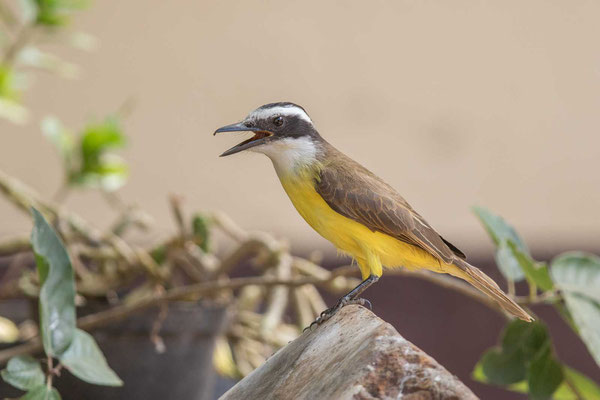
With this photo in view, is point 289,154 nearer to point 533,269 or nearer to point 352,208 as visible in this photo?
point 352,208

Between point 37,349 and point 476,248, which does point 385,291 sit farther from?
point 37,349

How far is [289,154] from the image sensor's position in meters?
0.92

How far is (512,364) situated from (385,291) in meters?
1.34

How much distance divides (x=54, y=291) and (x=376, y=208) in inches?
12.8

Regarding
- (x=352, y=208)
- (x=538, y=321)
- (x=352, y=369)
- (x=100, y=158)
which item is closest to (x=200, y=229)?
(x=100, y=158)

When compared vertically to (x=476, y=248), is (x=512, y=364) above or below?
above

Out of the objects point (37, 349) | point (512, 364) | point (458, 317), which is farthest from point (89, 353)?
point (458, 317)

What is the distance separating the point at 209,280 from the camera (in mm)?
1189

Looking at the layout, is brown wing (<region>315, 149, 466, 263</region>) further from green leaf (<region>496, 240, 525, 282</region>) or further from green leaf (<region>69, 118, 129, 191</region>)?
green leaf (<region>69, 118, 129, 191</region>)

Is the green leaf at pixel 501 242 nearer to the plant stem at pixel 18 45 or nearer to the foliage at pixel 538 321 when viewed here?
the foliage at pixel 538 321

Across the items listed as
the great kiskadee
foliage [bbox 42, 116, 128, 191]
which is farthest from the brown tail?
foliage [bbox 42, 116, 128, 191]

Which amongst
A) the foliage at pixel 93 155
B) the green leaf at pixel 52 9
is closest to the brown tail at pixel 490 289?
the foliage at pixel 93 155

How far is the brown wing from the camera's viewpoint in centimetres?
87

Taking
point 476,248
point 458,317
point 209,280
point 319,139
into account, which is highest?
point 319,139
